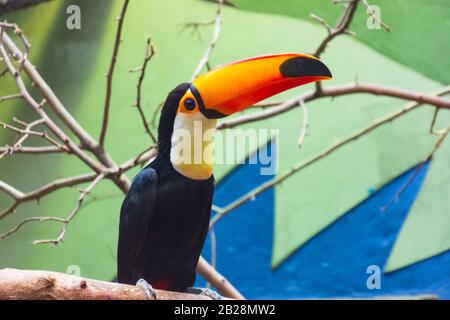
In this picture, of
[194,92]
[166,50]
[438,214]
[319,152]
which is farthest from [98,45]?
[438,214]

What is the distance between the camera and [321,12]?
1.86 meters

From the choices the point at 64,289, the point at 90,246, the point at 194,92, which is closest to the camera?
the point at 64,289

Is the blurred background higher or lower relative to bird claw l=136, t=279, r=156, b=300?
higher

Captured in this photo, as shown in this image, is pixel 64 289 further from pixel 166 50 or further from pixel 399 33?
pixel 399 33

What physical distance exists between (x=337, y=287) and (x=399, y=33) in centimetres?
84

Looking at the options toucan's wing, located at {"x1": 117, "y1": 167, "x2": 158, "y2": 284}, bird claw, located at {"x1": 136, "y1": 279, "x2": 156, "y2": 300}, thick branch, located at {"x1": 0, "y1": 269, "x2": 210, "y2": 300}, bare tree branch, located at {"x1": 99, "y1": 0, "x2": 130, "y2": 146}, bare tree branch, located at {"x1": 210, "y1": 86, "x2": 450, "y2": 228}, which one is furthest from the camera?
bare tree branch, located at {"x1": 210, "y1": 86, "x2": 450, "y2": 228}

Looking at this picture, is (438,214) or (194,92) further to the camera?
(438,214)

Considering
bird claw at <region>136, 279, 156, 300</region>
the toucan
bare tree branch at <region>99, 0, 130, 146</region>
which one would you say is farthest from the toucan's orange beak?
bird claw at <region>136, 279, 156, 300</region>

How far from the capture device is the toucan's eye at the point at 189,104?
5.19 feet

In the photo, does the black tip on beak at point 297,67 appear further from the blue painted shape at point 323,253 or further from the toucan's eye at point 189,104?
the blue painted shape at point 323,253

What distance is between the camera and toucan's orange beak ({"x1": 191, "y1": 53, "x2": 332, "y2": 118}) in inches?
62.4

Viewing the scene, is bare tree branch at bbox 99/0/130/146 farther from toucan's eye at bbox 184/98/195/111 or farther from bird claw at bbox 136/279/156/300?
bird claw at bbox 136/279/156/300

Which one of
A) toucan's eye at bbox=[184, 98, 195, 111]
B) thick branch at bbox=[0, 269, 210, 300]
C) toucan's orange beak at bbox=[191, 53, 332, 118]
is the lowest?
thick branch at bbox=[0, 269, 210, 300]

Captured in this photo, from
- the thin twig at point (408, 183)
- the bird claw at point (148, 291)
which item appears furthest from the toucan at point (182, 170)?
the thin twig at point (408, 183)
